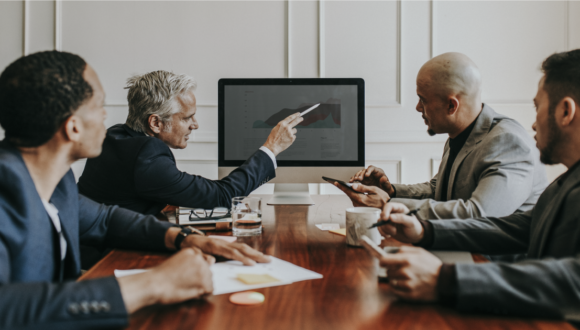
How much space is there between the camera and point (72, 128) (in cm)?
84

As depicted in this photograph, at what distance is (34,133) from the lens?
785mm

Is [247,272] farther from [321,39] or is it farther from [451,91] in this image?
[321,39]

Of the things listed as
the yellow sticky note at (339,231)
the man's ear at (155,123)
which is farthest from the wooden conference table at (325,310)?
the man's ear at (155,123)

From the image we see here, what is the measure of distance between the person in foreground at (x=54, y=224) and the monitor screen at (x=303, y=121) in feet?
3.36

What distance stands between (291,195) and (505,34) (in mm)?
2101

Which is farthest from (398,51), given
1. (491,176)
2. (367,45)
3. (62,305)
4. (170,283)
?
(62,305)

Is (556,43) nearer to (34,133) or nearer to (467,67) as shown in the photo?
(467,67)

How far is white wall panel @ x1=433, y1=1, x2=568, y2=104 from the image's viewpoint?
A: 2973 mm

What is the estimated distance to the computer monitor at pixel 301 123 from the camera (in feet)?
6.49

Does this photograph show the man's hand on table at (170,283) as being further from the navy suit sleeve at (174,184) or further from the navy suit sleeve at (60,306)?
the navy suit sleeve at (174,184)

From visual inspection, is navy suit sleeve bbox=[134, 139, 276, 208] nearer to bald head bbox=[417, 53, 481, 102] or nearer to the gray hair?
the gray hair

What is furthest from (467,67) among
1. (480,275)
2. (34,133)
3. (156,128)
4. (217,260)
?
(34,133)

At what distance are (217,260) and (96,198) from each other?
82 centimetres

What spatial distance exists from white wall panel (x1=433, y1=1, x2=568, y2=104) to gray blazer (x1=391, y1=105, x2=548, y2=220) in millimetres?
1628
